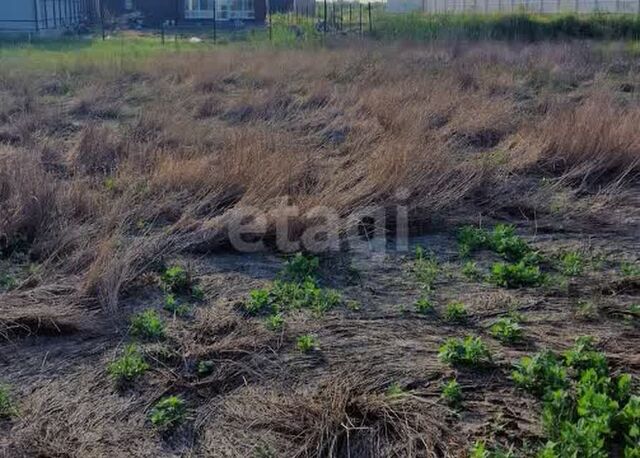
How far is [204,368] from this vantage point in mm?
3371

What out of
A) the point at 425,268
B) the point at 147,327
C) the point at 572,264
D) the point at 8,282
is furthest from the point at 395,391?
the point at 8,282

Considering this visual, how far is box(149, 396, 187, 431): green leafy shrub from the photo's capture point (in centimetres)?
297

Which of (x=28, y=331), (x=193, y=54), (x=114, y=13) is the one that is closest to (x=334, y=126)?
(x=28, y=331)

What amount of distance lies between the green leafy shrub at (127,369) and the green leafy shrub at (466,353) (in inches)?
53.5

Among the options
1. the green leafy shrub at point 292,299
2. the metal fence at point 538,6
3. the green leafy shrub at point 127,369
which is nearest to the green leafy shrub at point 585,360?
Answer: the green leafy shrub at point 292,299

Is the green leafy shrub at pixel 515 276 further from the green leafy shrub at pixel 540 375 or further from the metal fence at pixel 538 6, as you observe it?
the metal fence at pixel 538 6

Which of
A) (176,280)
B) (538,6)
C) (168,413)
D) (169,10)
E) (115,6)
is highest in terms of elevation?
(115,6)

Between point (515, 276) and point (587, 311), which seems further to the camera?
point (515, 276)

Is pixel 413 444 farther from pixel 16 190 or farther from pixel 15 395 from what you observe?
pixel 16 190

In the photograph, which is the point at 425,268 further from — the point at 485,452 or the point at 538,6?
the point at 538,6

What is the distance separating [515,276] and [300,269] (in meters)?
1.28

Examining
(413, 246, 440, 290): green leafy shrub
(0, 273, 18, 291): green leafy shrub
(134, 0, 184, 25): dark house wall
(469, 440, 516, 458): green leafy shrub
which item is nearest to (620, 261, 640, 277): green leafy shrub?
(413, 246, 440, 290): green leafy shrub

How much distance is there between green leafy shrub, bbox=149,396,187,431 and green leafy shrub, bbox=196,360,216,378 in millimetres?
246

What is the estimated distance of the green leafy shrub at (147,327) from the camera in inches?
144
